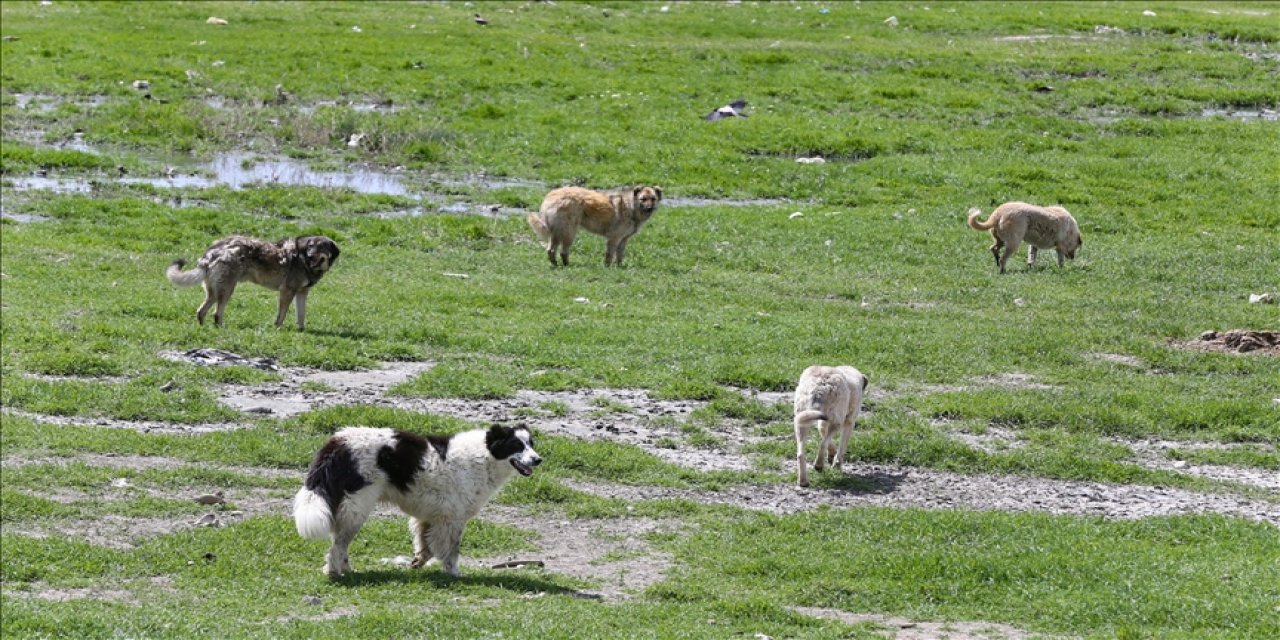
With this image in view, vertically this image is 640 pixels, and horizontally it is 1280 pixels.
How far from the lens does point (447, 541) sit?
12.4 m

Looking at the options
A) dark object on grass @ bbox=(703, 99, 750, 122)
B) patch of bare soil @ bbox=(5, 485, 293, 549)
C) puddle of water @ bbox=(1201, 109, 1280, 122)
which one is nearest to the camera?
patch of bare soil @ bbox=(5, 485, 293, 549)

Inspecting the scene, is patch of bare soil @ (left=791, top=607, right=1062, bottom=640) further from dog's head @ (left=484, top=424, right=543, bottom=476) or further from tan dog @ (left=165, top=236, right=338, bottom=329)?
tan dog @ (left=165, top=236, right=338, bottom=329)

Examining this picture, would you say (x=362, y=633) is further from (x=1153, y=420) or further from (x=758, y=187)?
(x=758, y=187)

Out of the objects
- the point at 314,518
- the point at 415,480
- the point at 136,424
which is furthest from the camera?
the point at 136,424

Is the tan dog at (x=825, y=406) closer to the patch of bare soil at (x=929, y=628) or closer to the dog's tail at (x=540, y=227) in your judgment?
the patch of bare soil at (x=929, y=628)

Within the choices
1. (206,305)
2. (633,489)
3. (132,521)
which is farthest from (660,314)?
(132,521)

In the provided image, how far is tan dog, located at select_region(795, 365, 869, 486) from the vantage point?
15523 millimetres

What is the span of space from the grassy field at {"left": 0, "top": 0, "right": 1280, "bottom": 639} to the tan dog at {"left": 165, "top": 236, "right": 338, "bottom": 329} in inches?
24.4

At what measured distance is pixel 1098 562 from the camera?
13086mm

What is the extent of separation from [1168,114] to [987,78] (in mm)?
5082

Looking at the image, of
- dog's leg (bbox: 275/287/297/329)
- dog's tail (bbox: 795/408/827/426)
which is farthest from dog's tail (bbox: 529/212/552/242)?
dog's tail (bbox: 795/408/827/426)

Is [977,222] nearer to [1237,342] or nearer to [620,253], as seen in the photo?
[620,253]

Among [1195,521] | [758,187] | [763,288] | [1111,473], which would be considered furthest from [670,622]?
[758,187]

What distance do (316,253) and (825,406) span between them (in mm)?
8429
